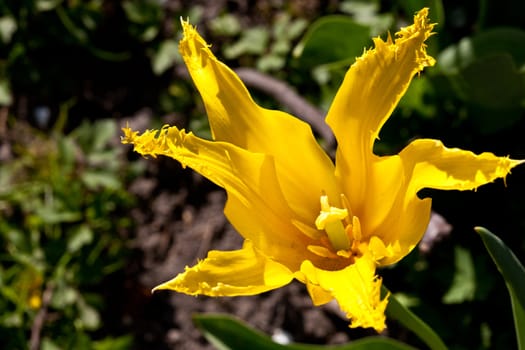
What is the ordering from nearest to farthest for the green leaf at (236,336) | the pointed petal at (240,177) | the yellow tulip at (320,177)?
the yellow tulip at (320,177) < the pointed petal at (240,177) < the green leaf at (236,336)

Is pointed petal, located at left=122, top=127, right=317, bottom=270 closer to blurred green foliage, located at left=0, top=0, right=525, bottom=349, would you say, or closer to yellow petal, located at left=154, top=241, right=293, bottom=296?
yellow petal, located at left=154, top=241, right=293, bottom=296

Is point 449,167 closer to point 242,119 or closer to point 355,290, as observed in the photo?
point 355,290

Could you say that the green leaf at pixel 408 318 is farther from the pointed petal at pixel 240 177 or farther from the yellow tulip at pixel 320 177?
the pointed petal at pixel 240 177

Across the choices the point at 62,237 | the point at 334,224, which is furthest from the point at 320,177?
the point at 62,237

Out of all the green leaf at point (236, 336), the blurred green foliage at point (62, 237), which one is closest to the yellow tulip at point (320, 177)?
the green leaf at point (236, 336)

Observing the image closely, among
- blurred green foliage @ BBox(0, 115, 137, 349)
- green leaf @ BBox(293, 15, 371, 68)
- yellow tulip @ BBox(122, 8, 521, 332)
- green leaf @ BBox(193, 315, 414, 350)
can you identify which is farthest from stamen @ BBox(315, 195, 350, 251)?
blurred green foliage @ BBox(0, 115, 137, 349)

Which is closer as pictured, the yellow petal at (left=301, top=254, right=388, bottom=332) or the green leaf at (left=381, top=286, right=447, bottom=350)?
the yellow petal at (left=301, top=254, right=388, bottom=332)
